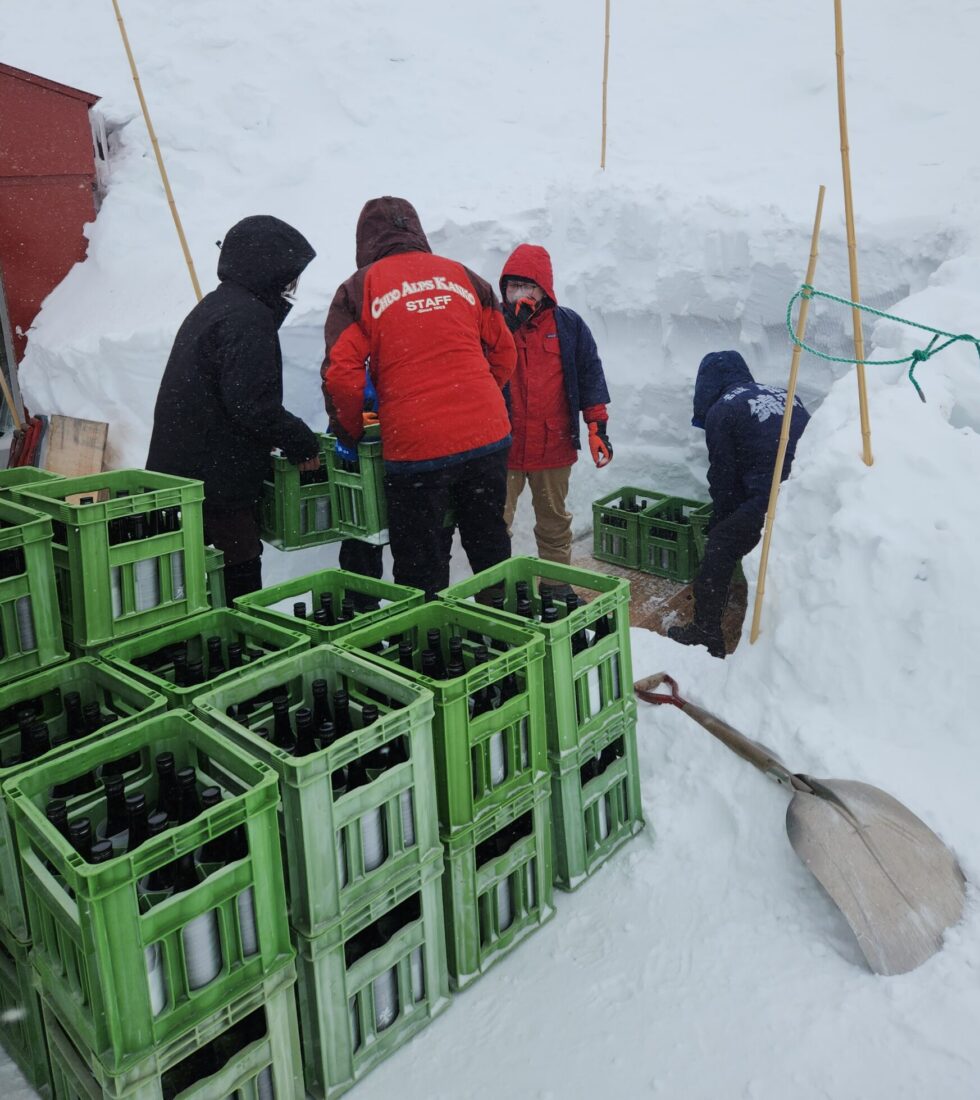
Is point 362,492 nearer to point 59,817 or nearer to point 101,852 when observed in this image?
point 59,817

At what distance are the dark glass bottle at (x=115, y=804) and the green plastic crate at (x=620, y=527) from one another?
14.6ft

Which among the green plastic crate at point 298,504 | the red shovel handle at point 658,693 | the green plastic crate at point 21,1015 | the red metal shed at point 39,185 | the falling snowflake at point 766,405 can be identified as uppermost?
the red metal shed at point 39,185

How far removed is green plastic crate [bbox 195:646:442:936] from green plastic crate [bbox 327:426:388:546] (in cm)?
178

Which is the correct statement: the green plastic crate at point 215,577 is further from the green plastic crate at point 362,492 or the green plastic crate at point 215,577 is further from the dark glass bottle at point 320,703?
the dark glass bottle at point 320,703

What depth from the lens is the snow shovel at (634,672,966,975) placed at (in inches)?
101

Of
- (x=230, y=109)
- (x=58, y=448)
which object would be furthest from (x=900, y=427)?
(x=230, y=109)

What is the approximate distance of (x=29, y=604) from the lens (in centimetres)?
278

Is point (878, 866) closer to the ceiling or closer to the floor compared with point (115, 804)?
closer to the floor

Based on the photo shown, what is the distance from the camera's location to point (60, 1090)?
86.4 inches

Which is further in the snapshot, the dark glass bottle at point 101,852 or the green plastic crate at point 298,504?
the green plastic crate at point 298,504

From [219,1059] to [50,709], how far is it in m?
1.15

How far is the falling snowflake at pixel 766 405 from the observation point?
4957mm

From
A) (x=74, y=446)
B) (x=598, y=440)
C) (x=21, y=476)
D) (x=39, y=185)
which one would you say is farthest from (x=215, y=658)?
(x=39, y=185)

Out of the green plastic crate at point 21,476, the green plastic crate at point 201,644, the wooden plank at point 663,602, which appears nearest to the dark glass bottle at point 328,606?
the green plastic crate at point 201,644
